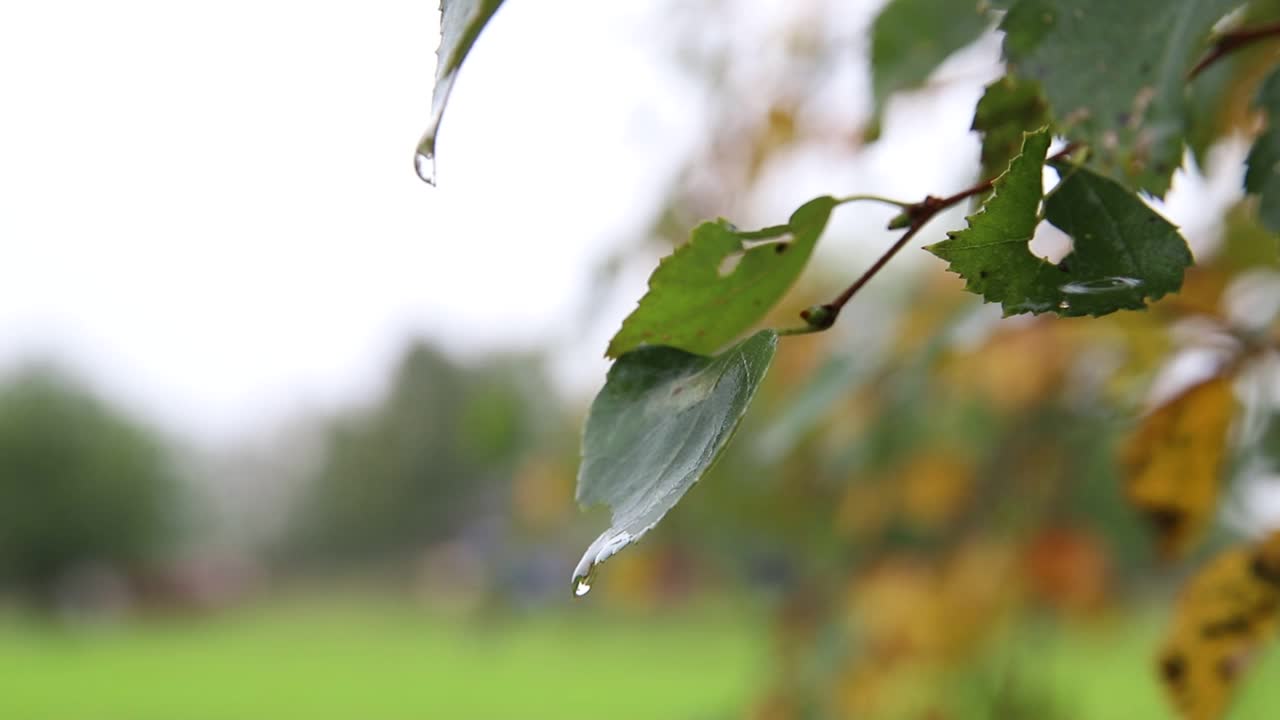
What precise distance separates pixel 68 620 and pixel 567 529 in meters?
11.0

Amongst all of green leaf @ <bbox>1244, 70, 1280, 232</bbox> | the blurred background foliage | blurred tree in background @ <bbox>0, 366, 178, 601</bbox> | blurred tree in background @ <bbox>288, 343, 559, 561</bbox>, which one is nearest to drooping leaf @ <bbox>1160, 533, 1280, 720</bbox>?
the blurred background foliage

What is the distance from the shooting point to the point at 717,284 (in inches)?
12.6

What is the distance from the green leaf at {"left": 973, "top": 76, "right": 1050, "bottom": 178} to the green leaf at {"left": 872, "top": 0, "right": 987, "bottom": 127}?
0.12 meters

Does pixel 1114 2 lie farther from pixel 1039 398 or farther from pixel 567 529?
pixel 567 529

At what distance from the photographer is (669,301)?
0.31 meters

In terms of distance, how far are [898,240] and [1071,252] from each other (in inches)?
1.9

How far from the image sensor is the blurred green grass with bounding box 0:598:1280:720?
5.68 m

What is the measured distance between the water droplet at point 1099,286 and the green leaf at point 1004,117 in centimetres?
9

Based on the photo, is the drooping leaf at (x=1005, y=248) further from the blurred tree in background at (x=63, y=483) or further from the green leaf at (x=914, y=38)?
the blurred tree in background at (x=63, y=483)

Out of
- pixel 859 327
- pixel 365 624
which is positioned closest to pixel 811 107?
pixel 859 327

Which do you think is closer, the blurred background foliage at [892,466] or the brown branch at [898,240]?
the brown branch at [898,240]

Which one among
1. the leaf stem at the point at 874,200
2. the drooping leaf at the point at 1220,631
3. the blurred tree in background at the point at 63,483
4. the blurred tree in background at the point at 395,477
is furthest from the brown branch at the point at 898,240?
the blurred tree in background at the point at 63,483

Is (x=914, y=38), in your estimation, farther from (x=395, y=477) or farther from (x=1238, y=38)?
(x=395, y=477)

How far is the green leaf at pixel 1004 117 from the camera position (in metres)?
0.37
